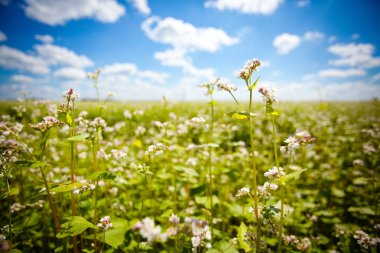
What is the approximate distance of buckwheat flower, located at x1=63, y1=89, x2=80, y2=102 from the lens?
2.37 m

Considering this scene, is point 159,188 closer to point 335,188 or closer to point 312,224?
point 312,224

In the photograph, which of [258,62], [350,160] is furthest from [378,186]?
[258,62]

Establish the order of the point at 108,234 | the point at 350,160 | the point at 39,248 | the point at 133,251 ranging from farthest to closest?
the point at 350,160 < the point at 39,248 < the point at 133,251 < the point at 108,234

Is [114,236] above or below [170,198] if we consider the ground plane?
above

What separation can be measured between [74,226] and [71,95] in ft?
4.62

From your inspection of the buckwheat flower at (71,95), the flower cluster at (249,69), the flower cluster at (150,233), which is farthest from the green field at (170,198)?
the flower cluster at (249,69)

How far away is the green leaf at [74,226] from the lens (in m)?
1.98

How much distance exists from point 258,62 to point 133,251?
2.92m

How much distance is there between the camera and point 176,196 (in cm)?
473

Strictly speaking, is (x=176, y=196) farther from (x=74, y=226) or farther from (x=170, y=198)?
(x=74, y=226)

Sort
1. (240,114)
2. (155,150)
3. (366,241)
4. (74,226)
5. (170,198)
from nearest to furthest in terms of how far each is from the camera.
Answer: (240,114)
(74,226)
(366,241)
(155,150)
(170,198)

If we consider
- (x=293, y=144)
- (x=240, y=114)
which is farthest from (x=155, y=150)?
(x=293, y=144)

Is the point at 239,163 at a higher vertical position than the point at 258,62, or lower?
lower

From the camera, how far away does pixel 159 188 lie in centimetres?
494
